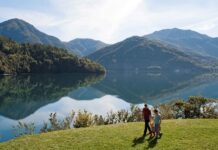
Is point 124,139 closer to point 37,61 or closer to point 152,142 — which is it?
point 152,142

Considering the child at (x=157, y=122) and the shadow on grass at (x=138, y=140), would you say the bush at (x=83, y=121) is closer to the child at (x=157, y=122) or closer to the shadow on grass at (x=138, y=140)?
the shadow on grass at (x=138, y=140)

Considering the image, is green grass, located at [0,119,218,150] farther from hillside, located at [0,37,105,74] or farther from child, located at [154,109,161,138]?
hillside, located at [0,37,105,74]

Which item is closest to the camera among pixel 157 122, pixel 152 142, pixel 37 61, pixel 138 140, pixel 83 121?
pixel 152 142

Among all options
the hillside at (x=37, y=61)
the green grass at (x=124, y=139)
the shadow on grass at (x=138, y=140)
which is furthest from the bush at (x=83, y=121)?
the hillside at (x=37, y=61)

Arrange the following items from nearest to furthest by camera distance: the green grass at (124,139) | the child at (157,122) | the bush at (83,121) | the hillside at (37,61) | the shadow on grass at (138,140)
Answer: the green grass at (124,139) → the shadow on grass at (138,140) → the child at (157,122) → the bush at (83,121) → the hillside at (37,61)

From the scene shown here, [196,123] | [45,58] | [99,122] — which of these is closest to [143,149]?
[196,123]

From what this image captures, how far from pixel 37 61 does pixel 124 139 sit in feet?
538

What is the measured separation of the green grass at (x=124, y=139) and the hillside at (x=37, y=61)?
141m

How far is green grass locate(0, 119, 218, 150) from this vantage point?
18.8 m

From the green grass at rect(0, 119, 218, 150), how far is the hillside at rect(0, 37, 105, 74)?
141306 millimetres

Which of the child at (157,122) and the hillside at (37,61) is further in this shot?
the hillside at (37,61)

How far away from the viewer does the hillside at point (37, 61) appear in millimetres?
165188

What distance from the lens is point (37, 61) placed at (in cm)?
17862

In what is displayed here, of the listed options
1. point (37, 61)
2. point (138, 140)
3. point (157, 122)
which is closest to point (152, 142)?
point (138, 140)
